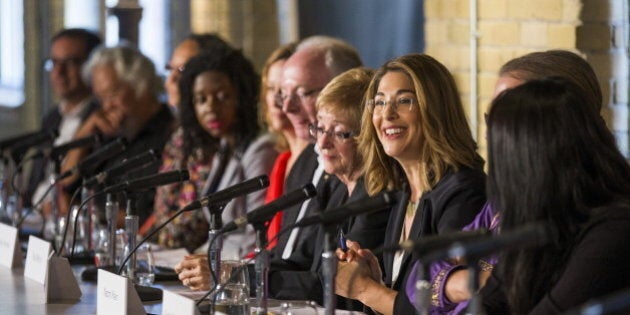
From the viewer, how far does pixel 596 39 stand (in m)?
3.96

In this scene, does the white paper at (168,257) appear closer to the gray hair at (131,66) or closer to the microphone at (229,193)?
the microphone at (229,193)

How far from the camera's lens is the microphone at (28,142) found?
15.3 feet

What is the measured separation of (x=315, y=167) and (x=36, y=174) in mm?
2899

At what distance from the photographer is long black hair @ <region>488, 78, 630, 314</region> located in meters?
2.36

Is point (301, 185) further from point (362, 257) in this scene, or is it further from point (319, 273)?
point (362, 257)

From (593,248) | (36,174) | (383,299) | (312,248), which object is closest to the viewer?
(593,248)

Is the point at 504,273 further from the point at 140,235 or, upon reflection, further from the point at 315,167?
the point at 140,235

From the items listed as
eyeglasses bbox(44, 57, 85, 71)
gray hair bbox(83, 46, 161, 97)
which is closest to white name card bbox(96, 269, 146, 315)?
gray hair bbox(83, 46, 161, 97)

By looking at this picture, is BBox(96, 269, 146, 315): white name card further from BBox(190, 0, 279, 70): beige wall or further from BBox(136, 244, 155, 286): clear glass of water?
BBox(190, 0, 279, 70): beige wall

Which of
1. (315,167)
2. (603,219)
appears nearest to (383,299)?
(603,219)

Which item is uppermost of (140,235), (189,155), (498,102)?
(498,102)

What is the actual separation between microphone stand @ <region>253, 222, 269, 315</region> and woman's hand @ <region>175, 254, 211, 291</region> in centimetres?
74

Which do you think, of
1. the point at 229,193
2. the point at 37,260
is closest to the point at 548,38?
the point at 229,193

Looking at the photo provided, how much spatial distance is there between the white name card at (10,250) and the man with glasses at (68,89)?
234 centimetres
